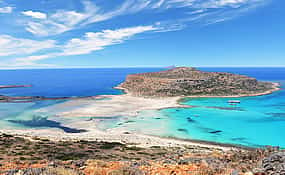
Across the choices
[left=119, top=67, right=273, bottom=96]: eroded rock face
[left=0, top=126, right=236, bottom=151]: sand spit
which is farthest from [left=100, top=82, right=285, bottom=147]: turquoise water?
[left=119, top=67, right=273, bottom=96]: eroded rock face

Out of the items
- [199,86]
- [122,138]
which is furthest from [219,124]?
[199,86]

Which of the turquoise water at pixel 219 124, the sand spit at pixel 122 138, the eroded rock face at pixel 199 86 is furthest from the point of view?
the eroded rock face at pixel 199 86

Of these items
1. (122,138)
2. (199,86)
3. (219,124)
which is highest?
(199,86)

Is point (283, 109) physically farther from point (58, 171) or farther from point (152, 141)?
point (58, 171)

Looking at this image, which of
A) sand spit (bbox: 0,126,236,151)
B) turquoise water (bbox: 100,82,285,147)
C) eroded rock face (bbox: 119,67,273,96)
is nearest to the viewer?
sand spit (bbox: 0,126,236,151)

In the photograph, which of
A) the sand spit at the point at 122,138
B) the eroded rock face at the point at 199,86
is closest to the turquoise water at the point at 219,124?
the sand spit at the point at 122,138

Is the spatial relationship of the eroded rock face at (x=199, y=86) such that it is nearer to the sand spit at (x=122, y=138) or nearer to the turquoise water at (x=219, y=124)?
the turquoise water at (x=219, y=124)

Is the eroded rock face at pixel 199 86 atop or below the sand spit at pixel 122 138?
atop

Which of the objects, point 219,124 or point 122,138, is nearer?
point 122,138

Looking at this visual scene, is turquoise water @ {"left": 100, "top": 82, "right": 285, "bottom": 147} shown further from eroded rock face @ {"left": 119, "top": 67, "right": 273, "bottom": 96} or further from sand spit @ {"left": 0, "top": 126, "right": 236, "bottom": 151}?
eroded rock face @ {"left": 119, "top": 67, "right": 273, "bottom": 96}

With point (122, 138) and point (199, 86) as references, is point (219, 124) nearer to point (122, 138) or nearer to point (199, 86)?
point (122, 138)

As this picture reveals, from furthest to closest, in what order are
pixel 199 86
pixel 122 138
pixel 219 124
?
pixel 199 86
pixel 219 124
pixel 122 138
